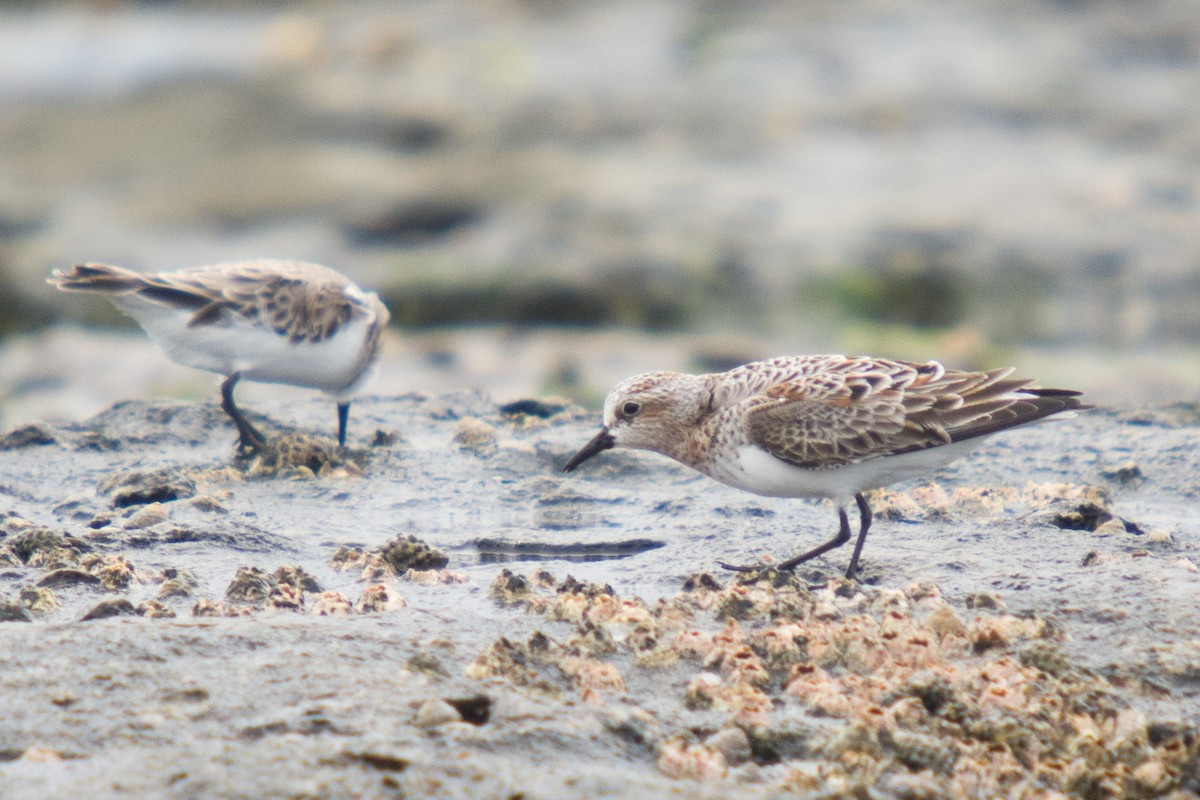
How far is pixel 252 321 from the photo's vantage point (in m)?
8.20

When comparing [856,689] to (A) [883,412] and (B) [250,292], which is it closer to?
(A) [883,412]

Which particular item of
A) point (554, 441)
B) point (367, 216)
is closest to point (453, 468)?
point (554, 441)

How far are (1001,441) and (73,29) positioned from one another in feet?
56.9

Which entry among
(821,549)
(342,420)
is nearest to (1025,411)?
(821,549)

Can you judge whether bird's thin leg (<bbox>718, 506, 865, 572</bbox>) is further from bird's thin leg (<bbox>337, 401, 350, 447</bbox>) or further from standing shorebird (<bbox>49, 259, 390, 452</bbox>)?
standing shorebird (<bbox>49, 259, 390, 452</bbox>)

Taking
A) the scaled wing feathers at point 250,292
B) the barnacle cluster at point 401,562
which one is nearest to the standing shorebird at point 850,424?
the barnacle cluster at point 401,562

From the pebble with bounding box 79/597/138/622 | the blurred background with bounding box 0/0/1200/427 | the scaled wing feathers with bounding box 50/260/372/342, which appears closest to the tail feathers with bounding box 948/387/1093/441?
the pebble with bounding box 79/597/138/622

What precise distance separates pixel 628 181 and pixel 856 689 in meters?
Result: 12.7

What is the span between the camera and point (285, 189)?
16.8 meters

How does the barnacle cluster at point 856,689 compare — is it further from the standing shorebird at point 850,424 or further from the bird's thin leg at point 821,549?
the standing shorebird at point 850,424

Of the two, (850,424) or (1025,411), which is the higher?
(1025,411)

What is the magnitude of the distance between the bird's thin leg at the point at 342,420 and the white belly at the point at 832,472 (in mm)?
2762

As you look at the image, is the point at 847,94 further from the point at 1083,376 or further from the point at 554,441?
the point at 554,441

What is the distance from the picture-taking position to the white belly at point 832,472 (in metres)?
5.86
